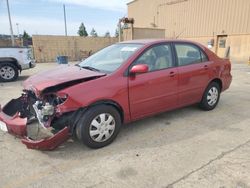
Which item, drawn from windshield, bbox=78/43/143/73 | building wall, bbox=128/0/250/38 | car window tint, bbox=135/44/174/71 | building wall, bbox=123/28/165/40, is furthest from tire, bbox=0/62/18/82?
building wall, bbox=128/0/250/38

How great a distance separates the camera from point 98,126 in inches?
132

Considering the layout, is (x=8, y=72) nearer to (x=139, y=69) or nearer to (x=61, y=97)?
(x=61, y=97)

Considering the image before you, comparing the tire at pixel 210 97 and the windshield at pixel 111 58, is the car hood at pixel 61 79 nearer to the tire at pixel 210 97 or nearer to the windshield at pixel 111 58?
the windshield at pixel 111 58

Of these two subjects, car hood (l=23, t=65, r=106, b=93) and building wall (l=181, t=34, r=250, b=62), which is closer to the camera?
car hood (l=23, t=65, r=106, b=93)

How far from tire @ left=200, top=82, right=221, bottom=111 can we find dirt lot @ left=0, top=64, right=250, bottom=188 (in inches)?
23.3

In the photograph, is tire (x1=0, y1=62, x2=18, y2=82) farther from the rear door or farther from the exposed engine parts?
the rear door

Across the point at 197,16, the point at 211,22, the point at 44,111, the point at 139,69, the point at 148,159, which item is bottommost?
the point at 148,159

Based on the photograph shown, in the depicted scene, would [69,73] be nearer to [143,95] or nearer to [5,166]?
[143,95]

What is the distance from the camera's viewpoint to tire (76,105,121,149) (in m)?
3.22

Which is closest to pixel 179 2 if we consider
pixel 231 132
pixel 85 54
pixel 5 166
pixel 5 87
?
pixel 85 54

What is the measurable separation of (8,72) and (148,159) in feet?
26.5

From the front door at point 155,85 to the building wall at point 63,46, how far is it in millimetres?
16979

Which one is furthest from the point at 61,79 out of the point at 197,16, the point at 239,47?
the point at 197,16

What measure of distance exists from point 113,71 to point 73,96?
2.53ft
